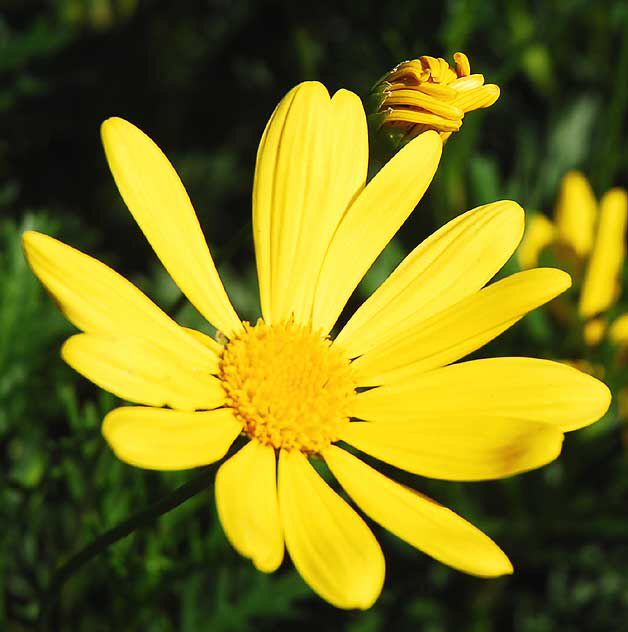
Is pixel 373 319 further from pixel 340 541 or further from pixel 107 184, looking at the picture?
pixel 107 184

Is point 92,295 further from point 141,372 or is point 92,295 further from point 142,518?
point 142,518

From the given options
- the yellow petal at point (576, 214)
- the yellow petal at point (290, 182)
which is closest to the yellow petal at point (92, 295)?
the yellow petal at point (290, 182)

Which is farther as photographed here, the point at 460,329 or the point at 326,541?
the point at 460,329

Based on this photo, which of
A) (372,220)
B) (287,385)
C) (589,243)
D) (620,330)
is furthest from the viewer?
(589,243)

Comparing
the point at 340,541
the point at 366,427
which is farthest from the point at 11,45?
the point at 340,541

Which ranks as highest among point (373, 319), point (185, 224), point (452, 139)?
point (452, 139)

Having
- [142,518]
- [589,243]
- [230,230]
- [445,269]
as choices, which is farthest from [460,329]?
[230,230]
